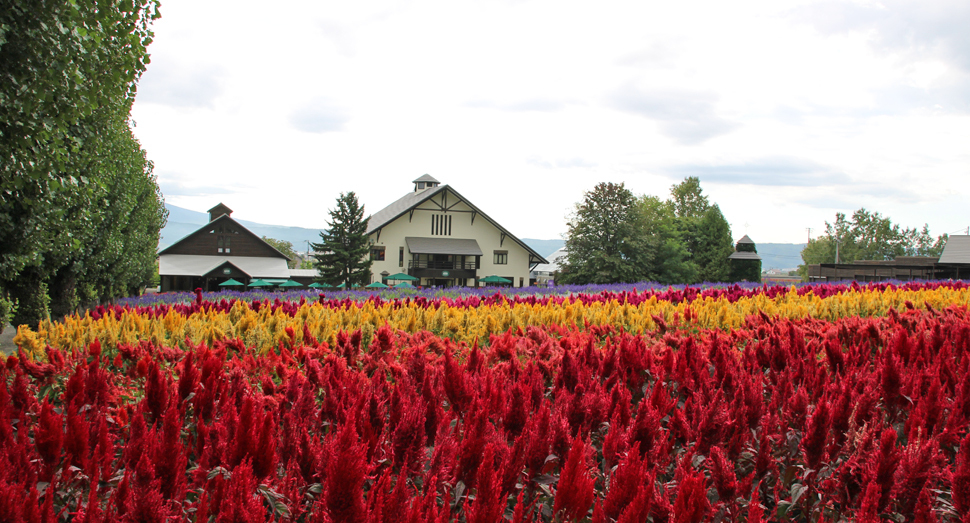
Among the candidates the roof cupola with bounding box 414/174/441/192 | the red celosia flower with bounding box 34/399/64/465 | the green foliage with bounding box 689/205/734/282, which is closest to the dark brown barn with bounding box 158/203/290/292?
the roof cupola with bounding box 414/174/441/192

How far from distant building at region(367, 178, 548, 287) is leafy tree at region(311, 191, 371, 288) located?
279cm

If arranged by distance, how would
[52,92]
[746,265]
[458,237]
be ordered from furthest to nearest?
[746,265] < [458,237] < [52,92]

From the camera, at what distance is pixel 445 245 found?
57.3 meters

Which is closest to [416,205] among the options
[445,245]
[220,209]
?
[445,245]

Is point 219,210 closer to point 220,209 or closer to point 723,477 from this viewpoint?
point 220,209

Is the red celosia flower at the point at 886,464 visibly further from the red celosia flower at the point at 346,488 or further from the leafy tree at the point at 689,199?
the leafy tree at the point at 689,199

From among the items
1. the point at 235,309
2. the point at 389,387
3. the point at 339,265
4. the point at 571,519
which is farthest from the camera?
the point at 339,265

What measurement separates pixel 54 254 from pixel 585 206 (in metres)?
52.0

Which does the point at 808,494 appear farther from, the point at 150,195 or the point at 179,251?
the point at 179,251

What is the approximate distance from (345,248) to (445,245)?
1018 cm

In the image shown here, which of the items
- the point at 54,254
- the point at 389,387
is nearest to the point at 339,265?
the point at 54,254

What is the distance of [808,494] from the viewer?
2.03 meters

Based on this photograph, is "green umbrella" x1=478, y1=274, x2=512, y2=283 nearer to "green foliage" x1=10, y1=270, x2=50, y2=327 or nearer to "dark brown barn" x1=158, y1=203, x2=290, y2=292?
"dark brown barn" x1=158, y1=203, x2=290, y2=292

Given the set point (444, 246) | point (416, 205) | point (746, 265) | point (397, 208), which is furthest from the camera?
point (397, 208)
